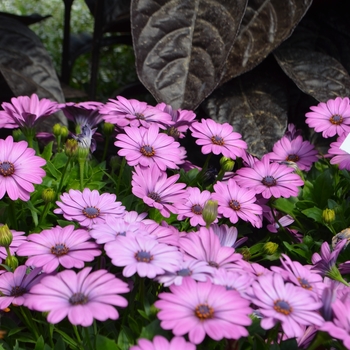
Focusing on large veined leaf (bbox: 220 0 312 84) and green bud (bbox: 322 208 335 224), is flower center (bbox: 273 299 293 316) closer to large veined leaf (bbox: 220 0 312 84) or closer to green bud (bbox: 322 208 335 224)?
green bud (bbox: 322 208 335 224)

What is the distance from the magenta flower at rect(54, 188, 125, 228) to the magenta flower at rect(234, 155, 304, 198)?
247mm

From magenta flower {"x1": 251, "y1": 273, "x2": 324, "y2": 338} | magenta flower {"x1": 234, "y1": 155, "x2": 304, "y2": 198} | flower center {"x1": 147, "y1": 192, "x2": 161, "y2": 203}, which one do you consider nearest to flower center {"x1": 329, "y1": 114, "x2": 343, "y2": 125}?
magenta flower {"x1": 234, "y1": 155, "x2": 304, "y2": 198}

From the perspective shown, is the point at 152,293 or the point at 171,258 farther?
the point at 152,293

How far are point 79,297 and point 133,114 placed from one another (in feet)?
1.59

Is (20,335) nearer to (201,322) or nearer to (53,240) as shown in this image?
(53,240)

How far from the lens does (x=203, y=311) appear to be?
1.79 feet

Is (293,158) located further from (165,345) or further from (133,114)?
(165,345)

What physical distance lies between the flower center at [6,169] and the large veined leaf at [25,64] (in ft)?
1.78

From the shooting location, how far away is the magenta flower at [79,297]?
532 millimetres

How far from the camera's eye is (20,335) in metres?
0.73

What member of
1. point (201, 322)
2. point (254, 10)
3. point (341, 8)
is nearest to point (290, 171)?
point (201, 322)

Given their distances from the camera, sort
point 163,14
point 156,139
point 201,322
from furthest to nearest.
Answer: point 163,14 → point 156,139 → point 201,322

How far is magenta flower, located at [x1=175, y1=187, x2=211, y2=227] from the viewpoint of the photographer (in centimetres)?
81

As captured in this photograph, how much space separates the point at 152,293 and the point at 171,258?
0.14 m
